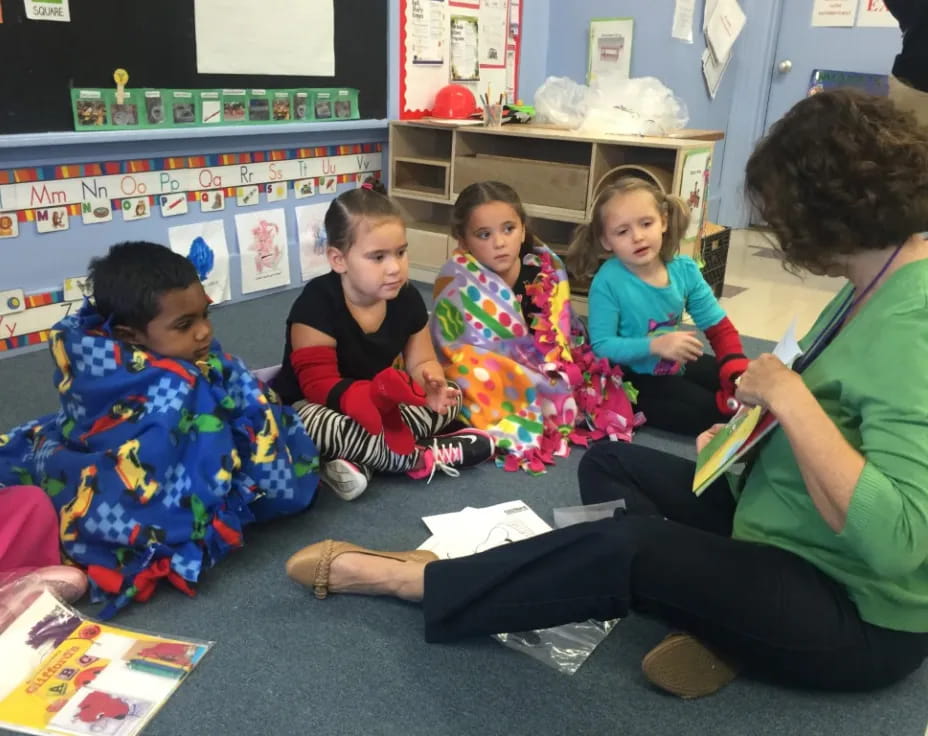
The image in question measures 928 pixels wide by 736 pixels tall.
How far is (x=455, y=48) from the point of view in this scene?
3361 mm

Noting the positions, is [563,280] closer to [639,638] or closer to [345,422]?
[345,422]

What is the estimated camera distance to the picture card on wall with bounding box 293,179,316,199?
295cm

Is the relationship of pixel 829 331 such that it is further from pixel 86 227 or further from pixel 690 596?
pixel 86 227

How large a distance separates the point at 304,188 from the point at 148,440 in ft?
6.16

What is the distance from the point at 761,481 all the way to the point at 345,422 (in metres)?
0.85

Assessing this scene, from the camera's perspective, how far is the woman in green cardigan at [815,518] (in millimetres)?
877

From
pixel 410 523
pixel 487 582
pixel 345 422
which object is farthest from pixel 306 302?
pixel 487 582

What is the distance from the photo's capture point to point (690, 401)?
6.63ft

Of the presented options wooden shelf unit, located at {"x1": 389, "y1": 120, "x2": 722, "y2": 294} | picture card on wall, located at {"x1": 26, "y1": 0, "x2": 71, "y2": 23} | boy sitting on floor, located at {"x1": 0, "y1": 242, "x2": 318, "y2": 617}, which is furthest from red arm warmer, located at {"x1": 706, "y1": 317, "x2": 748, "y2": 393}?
picture card on wall, located at {"x1": 26, "y1": 0, "x2": 71, "y2": 23}

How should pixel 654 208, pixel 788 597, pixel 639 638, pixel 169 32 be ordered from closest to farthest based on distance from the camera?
pixel 788 597
pixel 639 638
pixel 654 208
pixel 169 32

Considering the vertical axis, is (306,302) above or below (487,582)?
above

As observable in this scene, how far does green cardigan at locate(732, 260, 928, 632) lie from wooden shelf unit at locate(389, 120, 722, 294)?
1.67m

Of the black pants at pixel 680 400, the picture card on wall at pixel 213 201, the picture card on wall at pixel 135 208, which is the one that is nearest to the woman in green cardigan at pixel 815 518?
the black pants at pixel 680 400

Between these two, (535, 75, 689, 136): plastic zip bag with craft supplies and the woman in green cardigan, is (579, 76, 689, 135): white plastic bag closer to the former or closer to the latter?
(535, 75, 689, 136): plastic zip bag with craft supplies
